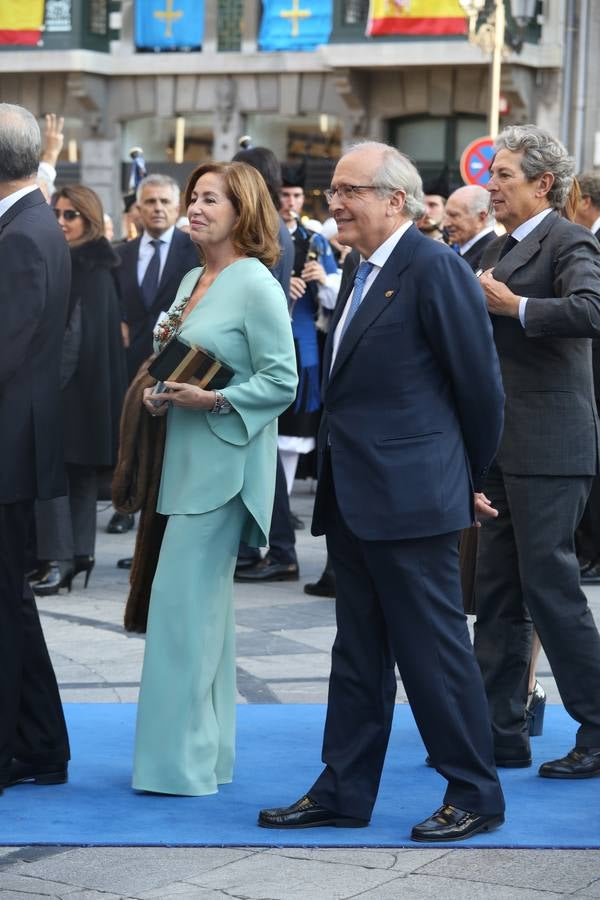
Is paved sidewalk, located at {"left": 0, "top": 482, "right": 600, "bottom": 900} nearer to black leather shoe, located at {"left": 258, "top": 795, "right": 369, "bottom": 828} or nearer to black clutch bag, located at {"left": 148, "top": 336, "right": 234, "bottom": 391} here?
black leather shoe, located at {"left": 258, "top": 795, "right": 369, "bottom": 828}

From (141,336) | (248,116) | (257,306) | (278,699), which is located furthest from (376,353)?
(248,116)

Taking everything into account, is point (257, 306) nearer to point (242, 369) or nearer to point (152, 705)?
point (242, 369)

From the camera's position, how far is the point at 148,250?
11109 millimetres

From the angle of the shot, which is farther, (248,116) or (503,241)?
(248,116)

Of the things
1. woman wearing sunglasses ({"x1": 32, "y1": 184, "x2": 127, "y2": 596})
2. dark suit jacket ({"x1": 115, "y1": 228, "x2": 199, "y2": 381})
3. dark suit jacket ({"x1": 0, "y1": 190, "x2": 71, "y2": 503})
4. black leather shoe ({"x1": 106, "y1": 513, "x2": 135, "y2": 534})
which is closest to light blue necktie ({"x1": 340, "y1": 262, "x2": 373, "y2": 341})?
dark suit jacket ({"x1": 0, "y1": 190, "x2": 71, "y2": 503})

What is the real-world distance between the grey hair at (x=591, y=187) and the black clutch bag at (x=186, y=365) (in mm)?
4530

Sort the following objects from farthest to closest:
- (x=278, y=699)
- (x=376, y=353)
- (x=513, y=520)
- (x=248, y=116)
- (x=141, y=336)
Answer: (x=248, y=116) < (x=141, y=336) < (x=278, y=699) < (x=513, y=520) < (x=376, y=353)

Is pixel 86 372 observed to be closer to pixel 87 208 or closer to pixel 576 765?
pixel 87 208

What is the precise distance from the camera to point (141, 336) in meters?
11.0

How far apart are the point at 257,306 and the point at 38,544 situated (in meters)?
3.82

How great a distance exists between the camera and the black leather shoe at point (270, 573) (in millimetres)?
10172

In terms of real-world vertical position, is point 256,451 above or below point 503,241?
below

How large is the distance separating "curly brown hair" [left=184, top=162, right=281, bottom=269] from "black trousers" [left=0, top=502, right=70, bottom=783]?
107 cm

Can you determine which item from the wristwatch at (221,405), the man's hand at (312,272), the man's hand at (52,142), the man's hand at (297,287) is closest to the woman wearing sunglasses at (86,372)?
the man's hand at (297,287)
